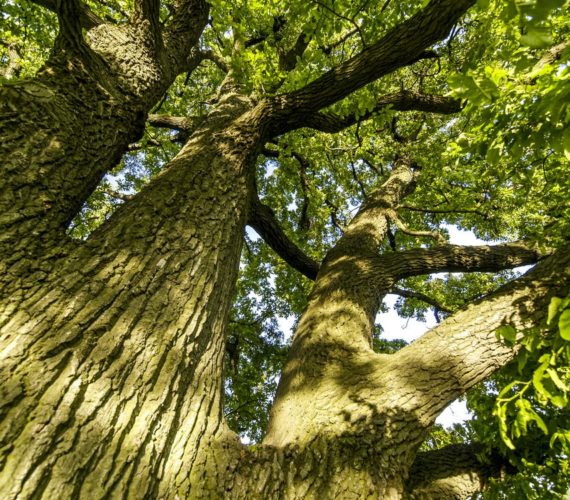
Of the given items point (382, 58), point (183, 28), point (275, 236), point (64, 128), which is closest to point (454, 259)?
point (275, 236)

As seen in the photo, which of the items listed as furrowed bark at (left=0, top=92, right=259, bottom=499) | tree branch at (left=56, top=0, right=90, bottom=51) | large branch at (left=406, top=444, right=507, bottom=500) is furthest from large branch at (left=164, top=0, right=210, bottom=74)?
large branch at (left=406, top=444, right=507, bottom=500)

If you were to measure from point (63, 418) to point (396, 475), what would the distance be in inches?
69.9

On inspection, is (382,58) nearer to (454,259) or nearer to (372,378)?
(454,259)

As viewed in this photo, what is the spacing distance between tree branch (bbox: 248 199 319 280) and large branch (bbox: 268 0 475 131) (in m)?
1.56

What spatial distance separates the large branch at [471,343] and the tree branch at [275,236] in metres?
2.73

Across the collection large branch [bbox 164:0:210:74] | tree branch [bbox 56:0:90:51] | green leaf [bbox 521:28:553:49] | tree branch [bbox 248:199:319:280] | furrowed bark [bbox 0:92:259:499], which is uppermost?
large branch [bbox 164:0:210:74]

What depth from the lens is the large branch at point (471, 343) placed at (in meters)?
2.25

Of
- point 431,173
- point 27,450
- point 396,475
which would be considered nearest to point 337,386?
point 396,475

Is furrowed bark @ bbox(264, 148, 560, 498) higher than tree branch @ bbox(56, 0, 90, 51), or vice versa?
tree branch @ bbox(56, 0, 90, 51)

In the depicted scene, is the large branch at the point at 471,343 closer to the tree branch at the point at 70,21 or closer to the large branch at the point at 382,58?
the large branch at the point at 382,58

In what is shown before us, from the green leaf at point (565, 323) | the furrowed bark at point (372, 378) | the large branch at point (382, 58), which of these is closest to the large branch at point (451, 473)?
the furrowed bark at point (372, 378)

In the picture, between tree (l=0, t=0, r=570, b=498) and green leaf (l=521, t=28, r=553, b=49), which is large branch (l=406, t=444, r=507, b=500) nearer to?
tree (l=0, t=0, r=570, b=498)

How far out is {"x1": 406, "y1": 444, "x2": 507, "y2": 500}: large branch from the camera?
2.58 meters

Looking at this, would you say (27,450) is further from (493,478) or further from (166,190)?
Result: (493,478)
